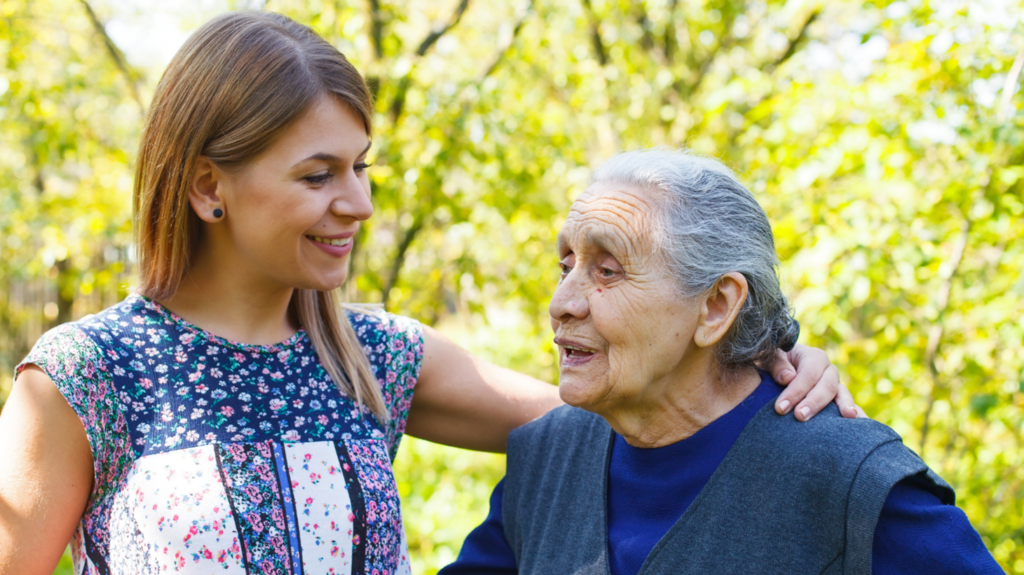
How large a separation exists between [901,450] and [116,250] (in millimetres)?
5215

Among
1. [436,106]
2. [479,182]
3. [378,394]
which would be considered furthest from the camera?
[479,182]

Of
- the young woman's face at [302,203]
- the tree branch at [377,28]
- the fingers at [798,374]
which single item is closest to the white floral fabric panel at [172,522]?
the young woman's face at [302,203]

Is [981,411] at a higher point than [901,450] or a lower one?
lower

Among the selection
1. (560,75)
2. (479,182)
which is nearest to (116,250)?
(479,182)

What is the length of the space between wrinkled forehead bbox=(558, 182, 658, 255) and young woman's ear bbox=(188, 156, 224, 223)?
789 millimetres

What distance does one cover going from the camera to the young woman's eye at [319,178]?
1668 mm

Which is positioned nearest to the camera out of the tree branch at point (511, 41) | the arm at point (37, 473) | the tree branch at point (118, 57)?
the arm at point (37, 473)

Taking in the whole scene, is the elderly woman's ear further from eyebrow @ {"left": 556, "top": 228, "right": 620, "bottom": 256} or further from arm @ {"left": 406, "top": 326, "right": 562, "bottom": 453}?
arm @ {"left": 406, "top": 326, "right": 562, "bottom": 453}

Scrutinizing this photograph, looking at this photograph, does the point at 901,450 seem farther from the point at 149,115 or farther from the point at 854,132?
the point at 854,132

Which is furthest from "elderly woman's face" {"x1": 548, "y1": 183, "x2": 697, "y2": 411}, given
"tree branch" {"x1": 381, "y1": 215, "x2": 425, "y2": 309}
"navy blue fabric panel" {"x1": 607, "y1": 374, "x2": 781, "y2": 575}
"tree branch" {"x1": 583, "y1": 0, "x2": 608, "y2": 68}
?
"tree branch" {"x1": 583, "y1": 0, "x2": 608, "y2": 68}

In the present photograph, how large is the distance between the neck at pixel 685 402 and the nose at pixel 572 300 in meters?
0.23

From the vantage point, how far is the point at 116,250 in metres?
5.20

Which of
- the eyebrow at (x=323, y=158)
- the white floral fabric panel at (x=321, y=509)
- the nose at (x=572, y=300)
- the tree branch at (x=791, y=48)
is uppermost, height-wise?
the tree branch at (x=791, y=48)

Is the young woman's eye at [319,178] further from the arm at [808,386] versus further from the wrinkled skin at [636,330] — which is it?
the arm at [808,386]
